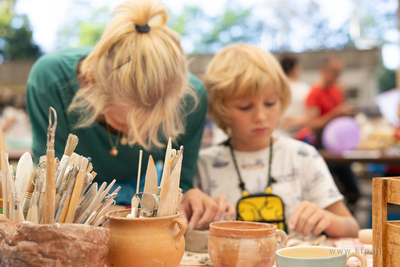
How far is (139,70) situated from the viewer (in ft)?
3.91

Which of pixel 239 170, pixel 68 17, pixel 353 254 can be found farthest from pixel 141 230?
pixel 68 17

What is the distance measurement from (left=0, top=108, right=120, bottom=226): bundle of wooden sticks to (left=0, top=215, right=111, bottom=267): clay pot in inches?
1.0

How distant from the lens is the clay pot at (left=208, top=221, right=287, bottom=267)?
0.87 meters

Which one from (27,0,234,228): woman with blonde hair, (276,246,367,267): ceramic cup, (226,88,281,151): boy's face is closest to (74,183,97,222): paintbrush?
(27,0,234,228): woman with blonde hair

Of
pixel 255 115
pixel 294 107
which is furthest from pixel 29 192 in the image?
pixel 294 107

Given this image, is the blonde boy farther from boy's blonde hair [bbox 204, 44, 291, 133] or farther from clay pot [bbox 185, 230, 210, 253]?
clay pot [bbox 185, 230, 210, 253]

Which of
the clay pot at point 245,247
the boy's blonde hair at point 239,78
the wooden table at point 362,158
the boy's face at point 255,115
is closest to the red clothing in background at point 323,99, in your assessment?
the wooden table at point 362,158

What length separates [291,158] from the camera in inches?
65.2

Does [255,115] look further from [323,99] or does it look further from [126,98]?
[323,99]

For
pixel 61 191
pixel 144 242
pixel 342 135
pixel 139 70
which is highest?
pixel 139 70

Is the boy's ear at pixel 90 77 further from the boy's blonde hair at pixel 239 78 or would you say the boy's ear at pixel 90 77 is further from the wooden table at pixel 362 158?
the wooden table at pixel 362 158

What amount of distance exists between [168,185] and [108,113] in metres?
0.62

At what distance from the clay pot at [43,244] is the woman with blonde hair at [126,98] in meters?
0.36

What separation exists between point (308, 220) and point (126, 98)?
25.6 inches
